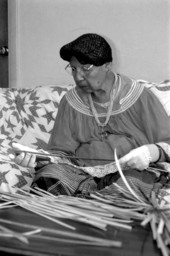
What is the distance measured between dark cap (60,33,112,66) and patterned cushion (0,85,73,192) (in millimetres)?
636

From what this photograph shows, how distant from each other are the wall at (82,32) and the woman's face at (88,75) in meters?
0.51

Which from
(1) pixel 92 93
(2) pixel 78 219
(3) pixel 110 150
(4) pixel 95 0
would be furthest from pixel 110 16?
(2) pixel 78 219

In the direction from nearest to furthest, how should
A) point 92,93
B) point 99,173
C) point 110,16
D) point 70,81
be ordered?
point 99,173
point 92,93
point 110,16
point 70,81

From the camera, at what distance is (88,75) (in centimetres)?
166

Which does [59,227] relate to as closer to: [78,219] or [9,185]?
[78,219]

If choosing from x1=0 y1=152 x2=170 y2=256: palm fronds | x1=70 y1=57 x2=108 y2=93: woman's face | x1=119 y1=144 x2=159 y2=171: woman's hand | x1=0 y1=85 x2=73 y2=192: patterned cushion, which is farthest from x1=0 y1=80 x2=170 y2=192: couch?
x1=0 y1=152 x2=170 y2=256: palm fronds

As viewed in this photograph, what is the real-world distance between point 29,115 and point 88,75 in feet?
2.40

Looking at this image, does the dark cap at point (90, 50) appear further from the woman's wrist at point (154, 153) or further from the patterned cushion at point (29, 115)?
the patterned cushion at point (29, 115)

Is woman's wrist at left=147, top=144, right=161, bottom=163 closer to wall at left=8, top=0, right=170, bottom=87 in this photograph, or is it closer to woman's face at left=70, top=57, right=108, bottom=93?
woman's face at left=70, top=57, right=108, bottom=93

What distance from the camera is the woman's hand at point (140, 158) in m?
1.48

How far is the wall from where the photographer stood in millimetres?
2492

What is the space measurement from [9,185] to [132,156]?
0.60 meters

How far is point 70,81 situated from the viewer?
283 centimetres

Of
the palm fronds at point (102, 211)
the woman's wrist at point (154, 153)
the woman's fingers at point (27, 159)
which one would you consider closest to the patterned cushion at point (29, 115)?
the woman's fingers at point (27, 159)
